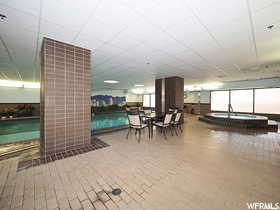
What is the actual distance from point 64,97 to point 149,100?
539 inches

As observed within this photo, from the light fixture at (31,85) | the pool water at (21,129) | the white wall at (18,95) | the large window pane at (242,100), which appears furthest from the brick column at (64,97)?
the large window pane at (242,100)

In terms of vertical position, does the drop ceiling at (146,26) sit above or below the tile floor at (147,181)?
above

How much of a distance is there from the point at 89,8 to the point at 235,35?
112 inches

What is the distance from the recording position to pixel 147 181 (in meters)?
1.76

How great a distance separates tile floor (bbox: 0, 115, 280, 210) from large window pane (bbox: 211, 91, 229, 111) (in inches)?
308

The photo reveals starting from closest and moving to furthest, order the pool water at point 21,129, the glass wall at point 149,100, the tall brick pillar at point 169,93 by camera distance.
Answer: the pool water at point 21,129, the tall brick pillar at point 169,93, the glass wall at point 149,100

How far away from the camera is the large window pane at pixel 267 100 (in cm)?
748

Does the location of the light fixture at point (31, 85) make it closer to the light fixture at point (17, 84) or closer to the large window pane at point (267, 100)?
the light fixture at point (17, 84)

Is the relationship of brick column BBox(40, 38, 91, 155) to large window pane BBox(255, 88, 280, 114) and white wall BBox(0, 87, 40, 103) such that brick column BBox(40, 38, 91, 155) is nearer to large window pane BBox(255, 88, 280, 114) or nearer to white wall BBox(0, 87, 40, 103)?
white wall BBox(0, 87, 40, 103)

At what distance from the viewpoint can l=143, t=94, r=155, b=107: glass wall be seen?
15.9 metres

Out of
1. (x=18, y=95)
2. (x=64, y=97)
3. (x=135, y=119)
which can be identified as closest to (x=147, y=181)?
(x=135, y=119)

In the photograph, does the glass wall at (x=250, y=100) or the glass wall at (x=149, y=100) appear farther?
the glass wall at (x=149, y=100)

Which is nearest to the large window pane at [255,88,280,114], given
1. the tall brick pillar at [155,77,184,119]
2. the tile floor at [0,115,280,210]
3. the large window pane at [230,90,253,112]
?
the large window pane at [230,90,253,112]

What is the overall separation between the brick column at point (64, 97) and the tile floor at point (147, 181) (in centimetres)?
54
